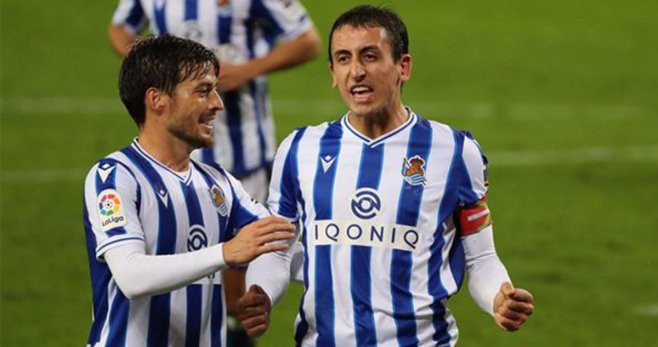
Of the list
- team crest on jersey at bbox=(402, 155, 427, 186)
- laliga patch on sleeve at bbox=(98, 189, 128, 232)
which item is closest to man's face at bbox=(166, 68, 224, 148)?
laliga patch on sleeve at bbox=(98, 189, 128, 232)

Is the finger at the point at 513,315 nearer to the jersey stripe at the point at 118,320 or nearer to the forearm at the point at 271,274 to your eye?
the forearm at the point at 271,274

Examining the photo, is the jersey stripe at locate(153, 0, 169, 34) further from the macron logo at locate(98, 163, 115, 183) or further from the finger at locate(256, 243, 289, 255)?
the finger at locate(256, 243, 289, 255)

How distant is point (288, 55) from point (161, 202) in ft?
11.2

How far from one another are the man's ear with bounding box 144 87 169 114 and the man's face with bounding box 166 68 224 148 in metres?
0.02

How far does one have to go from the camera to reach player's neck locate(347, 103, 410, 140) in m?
5.88

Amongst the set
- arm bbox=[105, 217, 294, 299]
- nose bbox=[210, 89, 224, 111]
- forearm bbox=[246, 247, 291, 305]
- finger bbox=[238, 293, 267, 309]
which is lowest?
finger bbox=[238, 293, 267, 309]

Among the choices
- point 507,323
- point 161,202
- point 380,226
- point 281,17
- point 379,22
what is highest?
point 281,17

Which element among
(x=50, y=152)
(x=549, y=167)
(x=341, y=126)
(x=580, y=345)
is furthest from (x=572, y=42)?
(x=341, y=126)

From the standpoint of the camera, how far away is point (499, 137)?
16234mm

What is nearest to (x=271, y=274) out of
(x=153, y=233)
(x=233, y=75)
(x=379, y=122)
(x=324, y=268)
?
(x=324, y=268)

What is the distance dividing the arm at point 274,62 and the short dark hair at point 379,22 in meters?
2.63

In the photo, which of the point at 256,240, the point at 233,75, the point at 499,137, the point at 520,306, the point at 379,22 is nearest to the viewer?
the point at 256,240

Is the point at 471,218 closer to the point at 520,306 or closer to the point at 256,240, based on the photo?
the point at 520,306

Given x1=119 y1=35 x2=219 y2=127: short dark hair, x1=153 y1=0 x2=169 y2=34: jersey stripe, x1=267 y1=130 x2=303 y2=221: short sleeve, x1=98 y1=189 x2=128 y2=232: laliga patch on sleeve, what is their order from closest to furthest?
x1=98 y1=189 x2=128 y2=232: laliga patch on sleeve < x1=119 y1=35 x2=219 y2=127: short dark hair < x1=267 y1=130 x2=303 y2=221: short sleeve < x1=153 y1=0 x2=169 y2=34: jersey stripe
